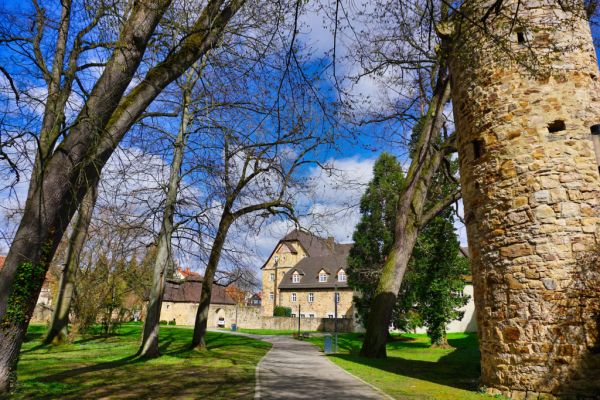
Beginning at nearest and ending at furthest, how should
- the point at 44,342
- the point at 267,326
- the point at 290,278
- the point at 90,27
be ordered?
the point at 90,27 → the point at 44,342 → the point at 267,326 → the point at 290,278

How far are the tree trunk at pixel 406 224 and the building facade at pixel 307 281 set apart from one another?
103 feet

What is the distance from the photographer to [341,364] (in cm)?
1309

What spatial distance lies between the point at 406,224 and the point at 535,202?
7252mm

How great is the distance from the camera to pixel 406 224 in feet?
49.3

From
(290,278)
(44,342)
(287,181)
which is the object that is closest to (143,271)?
(44,342)

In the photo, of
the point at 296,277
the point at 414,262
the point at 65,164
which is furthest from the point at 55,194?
the point at 296,277

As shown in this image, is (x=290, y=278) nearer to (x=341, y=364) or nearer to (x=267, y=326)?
(x=267, y=326)

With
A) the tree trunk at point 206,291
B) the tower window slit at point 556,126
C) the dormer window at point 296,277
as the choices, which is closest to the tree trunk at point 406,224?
the tree trunk at point 206,291

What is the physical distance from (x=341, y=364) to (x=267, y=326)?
35.8m

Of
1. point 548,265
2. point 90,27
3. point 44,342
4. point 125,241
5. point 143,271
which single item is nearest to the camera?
point 90,27

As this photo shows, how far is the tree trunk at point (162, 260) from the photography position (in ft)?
44.6

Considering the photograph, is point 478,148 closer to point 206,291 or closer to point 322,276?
point 206,291

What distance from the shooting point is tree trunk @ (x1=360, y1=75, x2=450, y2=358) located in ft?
47.0

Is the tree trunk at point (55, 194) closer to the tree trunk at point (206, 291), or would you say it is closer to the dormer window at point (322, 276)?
the tree trunk at point (206, 291)
